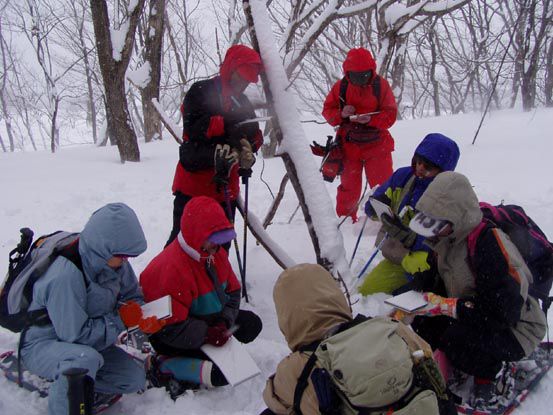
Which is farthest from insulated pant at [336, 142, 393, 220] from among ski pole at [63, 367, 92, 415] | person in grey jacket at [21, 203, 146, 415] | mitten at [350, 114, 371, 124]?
ski pole at [63, 367, 92, 415]

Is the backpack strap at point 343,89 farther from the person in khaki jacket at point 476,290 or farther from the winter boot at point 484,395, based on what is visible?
the winter boot at point 484,395

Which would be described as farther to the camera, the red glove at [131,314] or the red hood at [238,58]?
the red hood at [238,58]

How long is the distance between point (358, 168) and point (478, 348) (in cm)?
245

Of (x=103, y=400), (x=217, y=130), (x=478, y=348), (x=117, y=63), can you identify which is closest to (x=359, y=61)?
(x=217, y=130)

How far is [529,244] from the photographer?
2.36m

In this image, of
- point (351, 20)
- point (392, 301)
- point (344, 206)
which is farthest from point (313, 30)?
point (351, 20)

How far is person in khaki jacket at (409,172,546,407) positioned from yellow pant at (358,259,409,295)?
82 centimetres

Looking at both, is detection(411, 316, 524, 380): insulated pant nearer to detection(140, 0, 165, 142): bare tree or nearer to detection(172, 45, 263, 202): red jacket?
detection(172, 45, 263, 202): red jacket

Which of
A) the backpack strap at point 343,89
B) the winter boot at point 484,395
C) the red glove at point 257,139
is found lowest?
the winter boot at point 484,395

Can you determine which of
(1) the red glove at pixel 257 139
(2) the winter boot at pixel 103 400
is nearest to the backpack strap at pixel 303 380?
(2) the winter boot at pixel 103 400

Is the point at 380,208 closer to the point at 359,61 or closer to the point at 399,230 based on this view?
the point at 399,230

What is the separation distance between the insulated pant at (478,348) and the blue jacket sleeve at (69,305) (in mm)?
1912

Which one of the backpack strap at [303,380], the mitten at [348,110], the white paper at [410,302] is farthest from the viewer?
the mitten at [348,110]

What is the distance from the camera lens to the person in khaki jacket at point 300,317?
171 centimetres
